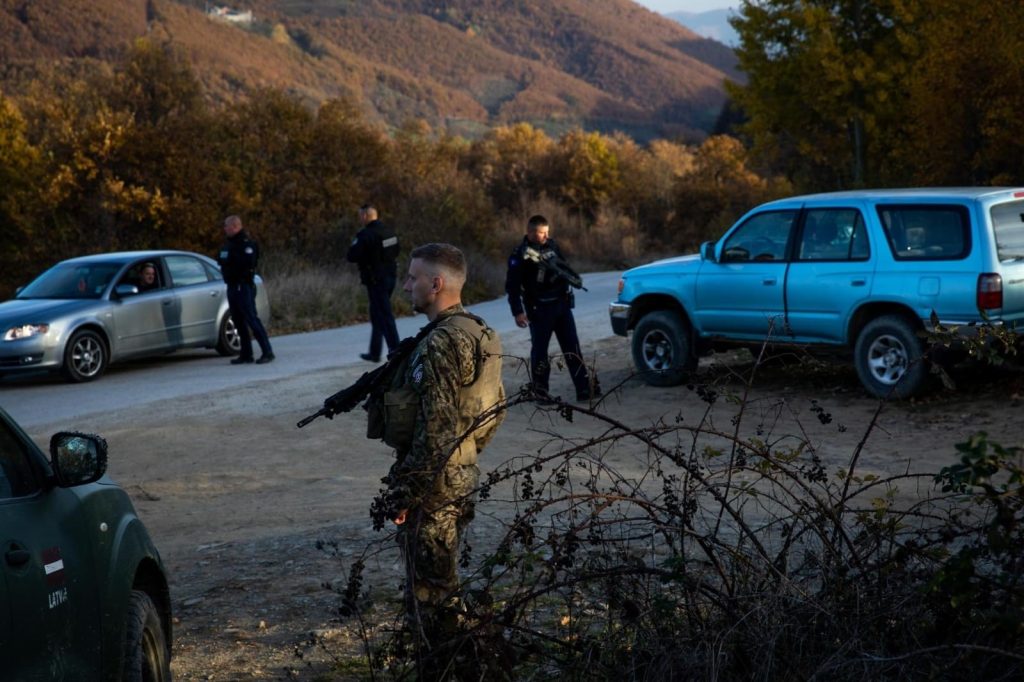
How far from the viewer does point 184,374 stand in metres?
16.0

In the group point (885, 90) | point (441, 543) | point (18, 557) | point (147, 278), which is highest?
point (885, 90)

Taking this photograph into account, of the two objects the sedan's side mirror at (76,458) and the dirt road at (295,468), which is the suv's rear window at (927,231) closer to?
the dirt road at (295,468)

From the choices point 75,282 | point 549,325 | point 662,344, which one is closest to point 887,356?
point 662,344

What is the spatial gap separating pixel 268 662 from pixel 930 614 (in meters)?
2.95

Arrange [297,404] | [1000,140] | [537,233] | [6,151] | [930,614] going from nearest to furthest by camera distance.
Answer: [930,614]
[537,233]
[297,404]
[1000,140]
[6,151]

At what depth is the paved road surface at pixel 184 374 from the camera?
45.1 ft

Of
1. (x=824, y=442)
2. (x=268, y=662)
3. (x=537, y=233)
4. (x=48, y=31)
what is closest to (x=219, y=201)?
(x=537, y=233)

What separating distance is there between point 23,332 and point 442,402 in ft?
37.5

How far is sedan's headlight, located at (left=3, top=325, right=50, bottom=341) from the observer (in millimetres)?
14844

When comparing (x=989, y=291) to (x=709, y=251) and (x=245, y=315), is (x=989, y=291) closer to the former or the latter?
(x=709, y=251)

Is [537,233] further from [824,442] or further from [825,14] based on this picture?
[825,14]

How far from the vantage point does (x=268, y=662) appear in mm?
5730

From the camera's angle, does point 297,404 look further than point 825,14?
No

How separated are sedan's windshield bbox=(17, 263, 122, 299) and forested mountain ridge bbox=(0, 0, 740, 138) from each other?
213 feet
